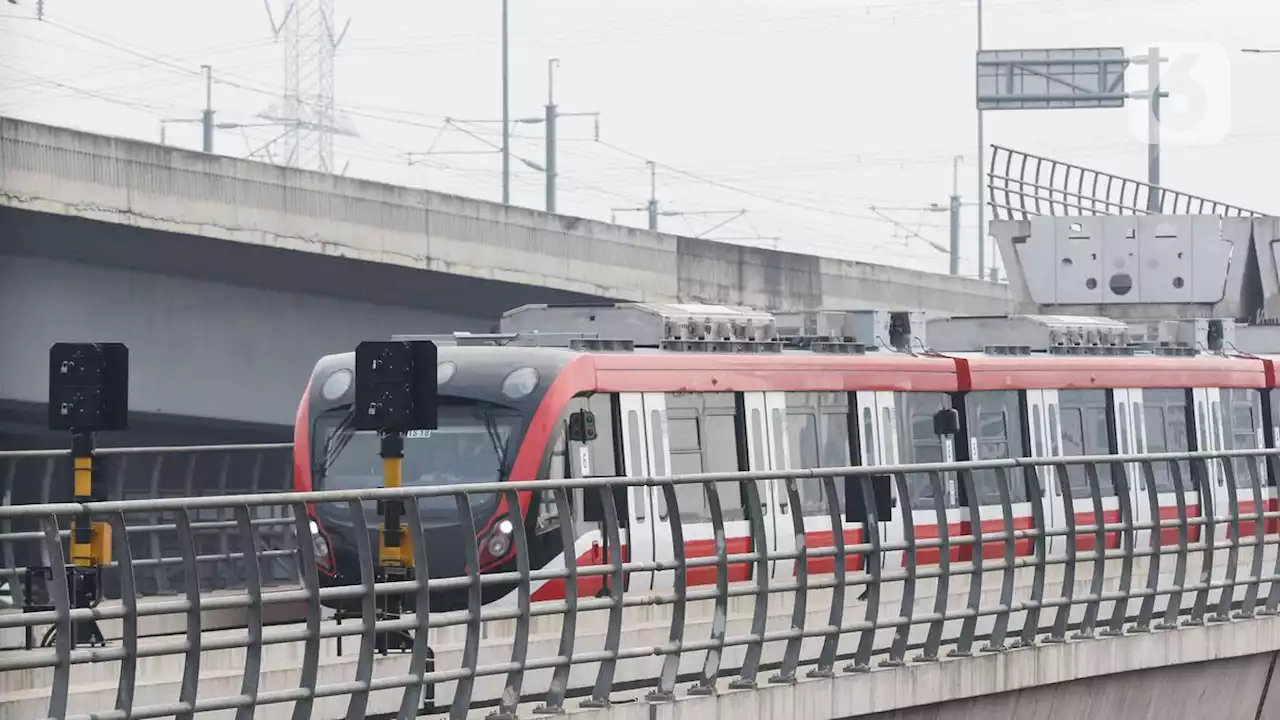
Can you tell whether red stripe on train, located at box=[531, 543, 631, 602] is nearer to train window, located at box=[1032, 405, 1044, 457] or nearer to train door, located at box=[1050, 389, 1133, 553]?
train window, located at box=[1032, 405, 1044, 457]

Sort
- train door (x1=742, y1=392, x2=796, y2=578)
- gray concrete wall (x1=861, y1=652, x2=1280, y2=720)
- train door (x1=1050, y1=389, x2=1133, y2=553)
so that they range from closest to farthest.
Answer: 1. gray concrete wall (x1=861, y1=652, x2=1280, y2=720)
2. train door (x1=742, y1=392, x2=796, y2=578)
3. train door (x1=1050, y1=389, x2=1133, y2=553)

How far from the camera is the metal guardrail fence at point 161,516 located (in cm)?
1554

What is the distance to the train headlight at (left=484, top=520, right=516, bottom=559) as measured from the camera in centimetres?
1691

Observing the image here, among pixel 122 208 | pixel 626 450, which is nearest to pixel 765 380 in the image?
pixel 626 450

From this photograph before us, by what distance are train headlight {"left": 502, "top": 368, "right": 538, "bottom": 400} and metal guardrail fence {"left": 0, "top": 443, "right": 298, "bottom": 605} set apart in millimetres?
1945

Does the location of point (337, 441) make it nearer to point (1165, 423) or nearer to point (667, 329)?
point (667, 329)

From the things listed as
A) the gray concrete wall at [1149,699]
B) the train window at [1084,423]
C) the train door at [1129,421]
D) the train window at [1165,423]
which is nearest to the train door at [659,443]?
the gray concrete wall at [1149,699]

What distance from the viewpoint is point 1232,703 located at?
56.0 feet

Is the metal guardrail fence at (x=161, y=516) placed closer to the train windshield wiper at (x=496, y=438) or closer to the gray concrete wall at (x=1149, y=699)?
the train windshield wiper at (x=496, y=438)

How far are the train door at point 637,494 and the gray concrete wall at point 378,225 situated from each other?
369 inches

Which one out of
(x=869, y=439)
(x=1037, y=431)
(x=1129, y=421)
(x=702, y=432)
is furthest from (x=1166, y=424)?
(x=702, y=432)

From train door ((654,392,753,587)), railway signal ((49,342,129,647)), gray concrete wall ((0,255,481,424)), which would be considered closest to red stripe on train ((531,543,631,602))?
train door ((654,392,753,587))

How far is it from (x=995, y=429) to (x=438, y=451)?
796cm

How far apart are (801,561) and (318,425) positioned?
26.5 feet
